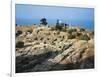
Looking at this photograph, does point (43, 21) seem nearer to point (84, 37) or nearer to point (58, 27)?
point (58, 27)

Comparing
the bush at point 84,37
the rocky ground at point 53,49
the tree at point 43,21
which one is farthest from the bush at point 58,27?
the bush at point 84,37

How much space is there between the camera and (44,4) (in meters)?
2.26

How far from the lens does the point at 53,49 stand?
2.29 meters

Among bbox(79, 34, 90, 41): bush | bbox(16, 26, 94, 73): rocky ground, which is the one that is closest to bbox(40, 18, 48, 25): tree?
bbox(16, 26, 94, 73): rocky ground

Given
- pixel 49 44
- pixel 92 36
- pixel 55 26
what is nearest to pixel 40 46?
pixel 49 44

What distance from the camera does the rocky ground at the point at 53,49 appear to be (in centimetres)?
219

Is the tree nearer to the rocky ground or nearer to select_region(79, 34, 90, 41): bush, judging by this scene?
the rocky ground

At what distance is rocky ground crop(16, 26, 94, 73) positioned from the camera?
2.19 meters

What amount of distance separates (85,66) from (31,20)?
0.81 m

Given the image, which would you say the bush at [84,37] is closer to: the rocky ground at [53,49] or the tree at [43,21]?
the rocky ground at [53,49]

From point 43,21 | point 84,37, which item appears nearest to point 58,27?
point 43,21
